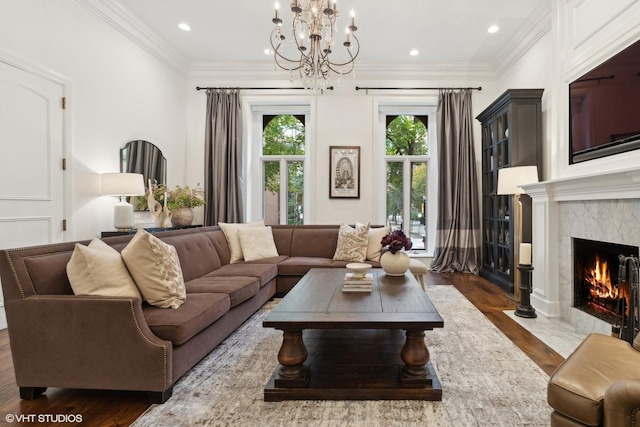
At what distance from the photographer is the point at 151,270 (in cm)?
216

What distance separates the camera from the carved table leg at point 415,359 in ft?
6.32

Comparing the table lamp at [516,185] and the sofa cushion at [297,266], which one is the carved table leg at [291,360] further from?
the table lamp at [516,185]

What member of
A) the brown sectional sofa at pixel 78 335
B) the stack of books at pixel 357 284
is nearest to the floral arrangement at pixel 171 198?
the brown sectional sofa at pixel 78 335

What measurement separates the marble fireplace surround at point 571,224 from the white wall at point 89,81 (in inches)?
174

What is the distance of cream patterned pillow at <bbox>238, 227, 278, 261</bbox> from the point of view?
13.9 feet

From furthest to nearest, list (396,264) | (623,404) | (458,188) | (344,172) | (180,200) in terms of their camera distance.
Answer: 1. (344,172)
2. (458,188)
3. (180,200)
4. (396,264)
5. (623,404)

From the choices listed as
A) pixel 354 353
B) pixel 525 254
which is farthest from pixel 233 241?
pixel 525 254

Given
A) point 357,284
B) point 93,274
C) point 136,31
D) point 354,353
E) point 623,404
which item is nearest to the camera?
point 623,404

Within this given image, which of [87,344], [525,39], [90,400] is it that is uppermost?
[525,39]

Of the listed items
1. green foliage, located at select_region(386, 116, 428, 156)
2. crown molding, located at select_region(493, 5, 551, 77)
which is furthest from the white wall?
crown molding, located at select_region(493, 5, 551, 77)

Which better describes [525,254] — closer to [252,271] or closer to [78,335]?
[252,271]

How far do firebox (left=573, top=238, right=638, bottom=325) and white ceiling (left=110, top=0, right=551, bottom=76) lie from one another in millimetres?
2727

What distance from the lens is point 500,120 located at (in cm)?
462

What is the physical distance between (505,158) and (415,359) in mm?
3478
